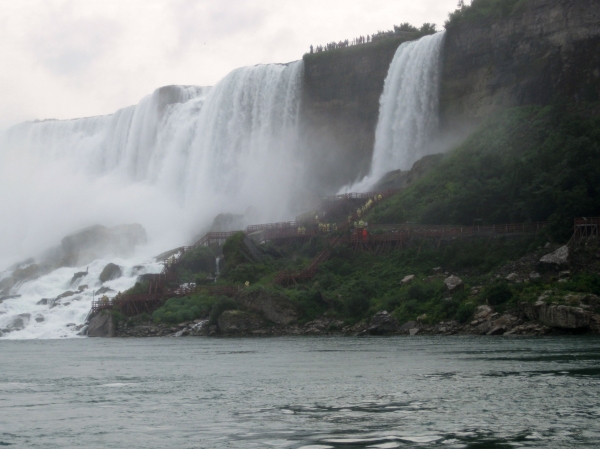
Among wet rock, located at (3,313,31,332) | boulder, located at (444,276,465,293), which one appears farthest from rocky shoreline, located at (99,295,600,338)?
wet rock, located at (3,313,31,332)

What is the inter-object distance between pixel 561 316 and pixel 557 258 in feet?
20.4

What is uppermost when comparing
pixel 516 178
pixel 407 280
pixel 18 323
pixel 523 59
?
pixel 523 59

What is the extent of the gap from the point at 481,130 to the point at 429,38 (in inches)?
587

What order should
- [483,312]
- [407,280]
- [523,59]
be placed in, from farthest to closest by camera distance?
[523,59] → [407,280] → [483,312]

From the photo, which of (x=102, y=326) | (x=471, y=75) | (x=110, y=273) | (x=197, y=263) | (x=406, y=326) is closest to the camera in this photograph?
(x=406, y=326)

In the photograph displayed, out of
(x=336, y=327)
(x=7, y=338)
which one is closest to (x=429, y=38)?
(x=336, y=327)

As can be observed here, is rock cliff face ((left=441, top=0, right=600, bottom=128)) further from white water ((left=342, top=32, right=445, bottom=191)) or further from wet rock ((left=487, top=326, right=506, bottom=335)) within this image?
wet rock ((left=487, top=326, right=506, bottom=335))

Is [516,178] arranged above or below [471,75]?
below

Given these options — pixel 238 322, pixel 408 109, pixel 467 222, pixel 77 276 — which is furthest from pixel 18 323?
pixel 408 109

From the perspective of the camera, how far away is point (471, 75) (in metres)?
75.7

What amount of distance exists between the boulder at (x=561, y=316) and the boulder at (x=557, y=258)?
15.3 feet

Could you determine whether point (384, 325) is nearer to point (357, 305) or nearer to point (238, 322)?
point (357, 305)

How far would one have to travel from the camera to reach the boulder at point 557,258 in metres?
46.7

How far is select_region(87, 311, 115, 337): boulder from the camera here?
5800 cm
